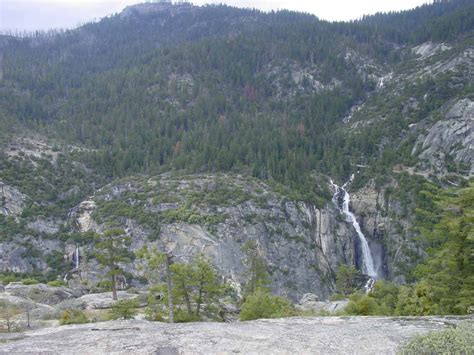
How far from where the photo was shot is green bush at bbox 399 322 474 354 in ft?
34.0

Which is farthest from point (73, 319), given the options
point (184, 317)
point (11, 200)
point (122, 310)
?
point (11, 200)

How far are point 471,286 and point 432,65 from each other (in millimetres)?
115509

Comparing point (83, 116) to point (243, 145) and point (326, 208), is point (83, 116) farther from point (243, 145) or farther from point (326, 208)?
point (326, 208)

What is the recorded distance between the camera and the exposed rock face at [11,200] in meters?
71.8

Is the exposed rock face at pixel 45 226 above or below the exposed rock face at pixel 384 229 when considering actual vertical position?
above

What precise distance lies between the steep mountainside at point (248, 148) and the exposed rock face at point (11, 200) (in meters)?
0.29

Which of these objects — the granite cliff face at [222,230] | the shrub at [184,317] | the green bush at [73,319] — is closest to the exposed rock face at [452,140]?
the granite cliff face at [222,230]

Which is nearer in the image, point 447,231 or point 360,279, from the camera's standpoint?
point 447,231

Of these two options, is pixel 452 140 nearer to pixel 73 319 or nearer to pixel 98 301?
pixel 98 301

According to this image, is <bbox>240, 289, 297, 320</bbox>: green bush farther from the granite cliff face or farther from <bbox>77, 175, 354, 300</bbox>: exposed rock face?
<bbox>77, 175, 354, 300</bbox>: exposed rock face

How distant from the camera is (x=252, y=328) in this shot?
47.9 feet

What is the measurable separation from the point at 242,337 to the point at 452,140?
273 ft

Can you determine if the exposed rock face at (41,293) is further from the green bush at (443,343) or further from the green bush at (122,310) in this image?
the green bush at (443,343)

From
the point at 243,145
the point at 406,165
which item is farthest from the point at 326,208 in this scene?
the point at 243,145
